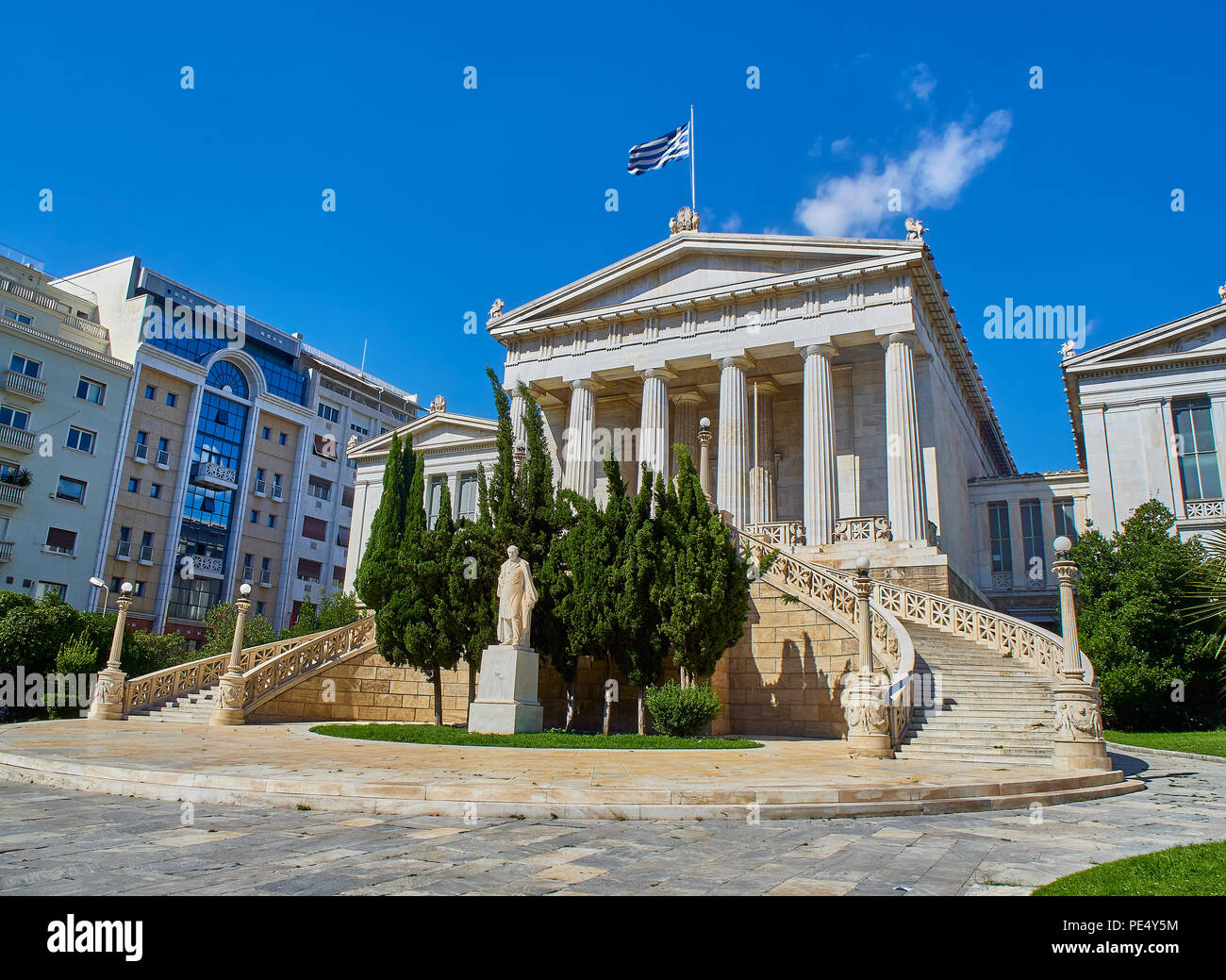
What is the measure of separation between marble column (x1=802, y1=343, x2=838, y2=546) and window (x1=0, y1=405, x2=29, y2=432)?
39.3 metres

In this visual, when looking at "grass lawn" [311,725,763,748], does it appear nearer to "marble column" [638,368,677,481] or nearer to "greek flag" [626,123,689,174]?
"marble column" [638,368,677,481]

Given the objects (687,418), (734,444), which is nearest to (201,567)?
(687,418)

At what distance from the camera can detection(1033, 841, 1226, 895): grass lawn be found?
5.40 metres

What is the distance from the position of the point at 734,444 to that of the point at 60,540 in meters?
36.3

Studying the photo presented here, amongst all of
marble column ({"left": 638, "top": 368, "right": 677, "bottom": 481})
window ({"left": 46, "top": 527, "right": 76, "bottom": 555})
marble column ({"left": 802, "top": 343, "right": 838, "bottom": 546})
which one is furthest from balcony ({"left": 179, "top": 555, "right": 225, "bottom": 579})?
marble column ({"left": 802, "top": 343, "right": 838, "bottom": 546})

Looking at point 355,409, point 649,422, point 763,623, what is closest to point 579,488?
point 649,422

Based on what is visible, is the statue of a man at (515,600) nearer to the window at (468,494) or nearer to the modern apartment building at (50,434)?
the window at (468,494)

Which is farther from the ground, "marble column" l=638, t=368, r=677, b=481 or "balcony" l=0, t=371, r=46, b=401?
"balcony" l=0, t=371, r=46, b=401

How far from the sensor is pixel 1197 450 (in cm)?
3225

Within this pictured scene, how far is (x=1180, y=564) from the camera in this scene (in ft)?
76.0

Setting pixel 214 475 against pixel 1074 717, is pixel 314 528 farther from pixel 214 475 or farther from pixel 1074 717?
pixel 1074 717

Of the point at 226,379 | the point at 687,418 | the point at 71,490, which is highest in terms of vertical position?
the point at 226,379
